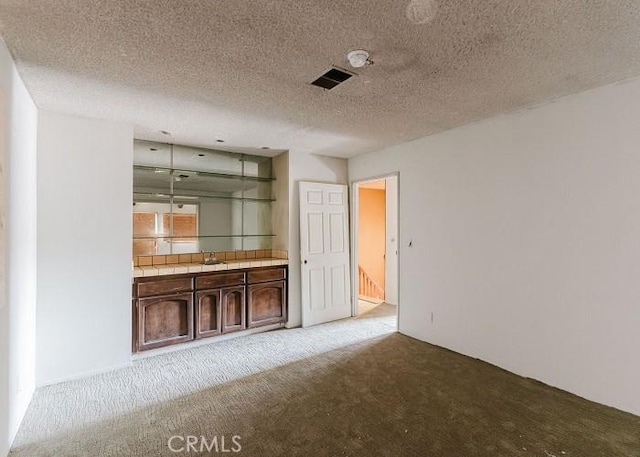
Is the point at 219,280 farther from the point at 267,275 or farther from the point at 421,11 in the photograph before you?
the point at 421,11

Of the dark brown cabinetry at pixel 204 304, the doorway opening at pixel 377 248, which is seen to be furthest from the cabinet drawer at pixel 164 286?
the doorway opening at pixel 377 248

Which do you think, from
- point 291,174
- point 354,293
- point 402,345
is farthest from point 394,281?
point 291,174

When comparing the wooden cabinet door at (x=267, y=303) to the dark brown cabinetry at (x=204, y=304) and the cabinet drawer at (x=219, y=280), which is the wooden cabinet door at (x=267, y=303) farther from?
the cabinet drawer at (x=219, y=280)

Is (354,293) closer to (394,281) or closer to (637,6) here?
(394,281)

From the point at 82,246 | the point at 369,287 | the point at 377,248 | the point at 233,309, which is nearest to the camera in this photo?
the point at 82,246

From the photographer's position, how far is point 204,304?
3664mm

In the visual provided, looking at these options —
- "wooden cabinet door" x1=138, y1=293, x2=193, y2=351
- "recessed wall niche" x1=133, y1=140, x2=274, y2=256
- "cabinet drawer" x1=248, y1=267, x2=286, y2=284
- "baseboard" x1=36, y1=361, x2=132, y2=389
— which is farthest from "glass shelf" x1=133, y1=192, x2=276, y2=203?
"baseboard" x1=36, y1=361, x2=132, y2=389

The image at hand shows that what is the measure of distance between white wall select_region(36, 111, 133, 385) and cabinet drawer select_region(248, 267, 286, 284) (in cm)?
134

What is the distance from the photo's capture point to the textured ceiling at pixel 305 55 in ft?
5.09

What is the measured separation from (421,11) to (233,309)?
3427 millimetres

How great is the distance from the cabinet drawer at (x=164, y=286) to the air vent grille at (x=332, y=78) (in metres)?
2.48

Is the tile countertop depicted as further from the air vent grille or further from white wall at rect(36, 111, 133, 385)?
the air vent grille

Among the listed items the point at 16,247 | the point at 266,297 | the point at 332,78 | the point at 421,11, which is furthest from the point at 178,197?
the point at 421,11

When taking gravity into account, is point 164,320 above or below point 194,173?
below
